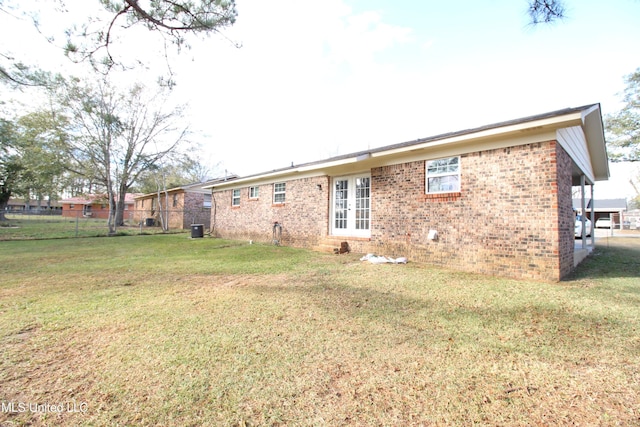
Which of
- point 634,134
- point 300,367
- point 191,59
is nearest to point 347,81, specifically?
point 191,59

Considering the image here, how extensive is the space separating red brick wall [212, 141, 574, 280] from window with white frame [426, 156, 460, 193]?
15 cm

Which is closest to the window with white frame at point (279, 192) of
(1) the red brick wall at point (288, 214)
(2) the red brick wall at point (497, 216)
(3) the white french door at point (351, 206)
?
(1) the red brick wall at point (288, 214)

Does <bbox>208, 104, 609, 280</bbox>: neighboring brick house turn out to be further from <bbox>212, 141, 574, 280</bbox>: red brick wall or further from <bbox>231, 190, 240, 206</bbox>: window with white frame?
<bbox>231, 190, 240, 206</bbox>: window with white frame

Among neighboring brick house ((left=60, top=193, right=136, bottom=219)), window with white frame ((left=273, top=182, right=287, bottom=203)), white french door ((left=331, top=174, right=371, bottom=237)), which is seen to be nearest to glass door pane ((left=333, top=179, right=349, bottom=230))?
white french door ((left=331, top=174, right=371, bottom=237))

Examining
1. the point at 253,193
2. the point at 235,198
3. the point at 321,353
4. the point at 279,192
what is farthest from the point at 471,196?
the point at 235,198

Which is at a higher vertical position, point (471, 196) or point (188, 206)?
point (188, 206)

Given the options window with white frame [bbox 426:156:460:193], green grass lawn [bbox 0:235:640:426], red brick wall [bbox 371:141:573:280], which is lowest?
green grass lawn [bbox 0:235:640:426]

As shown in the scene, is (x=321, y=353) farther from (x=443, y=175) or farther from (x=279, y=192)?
(x=279, y=192)

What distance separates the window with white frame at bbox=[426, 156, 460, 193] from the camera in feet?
22.0

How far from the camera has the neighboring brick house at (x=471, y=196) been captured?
5414mm

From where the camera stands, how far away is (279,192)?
12.3 metres

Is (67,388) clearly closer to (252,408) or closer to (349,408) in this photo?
(252,408)

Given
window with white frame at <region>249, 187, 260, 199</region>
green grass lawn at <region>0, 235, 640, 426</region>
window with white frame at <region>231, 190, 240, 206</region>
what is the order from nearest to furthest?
1. green grass lawn at <region>0, 235, 640, 426</region>
2. window with white frame at <region>249, 187, 260, 199</region>
3. window with white frame at <region>231, 190, 240, 206</region>

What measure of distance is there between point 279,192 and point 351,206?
13.2 feet
